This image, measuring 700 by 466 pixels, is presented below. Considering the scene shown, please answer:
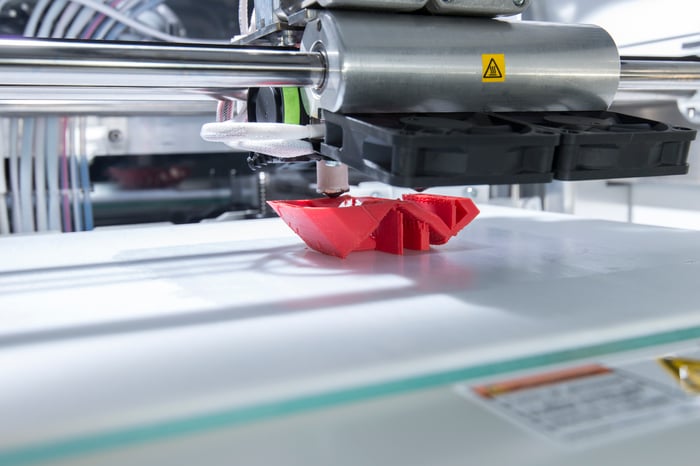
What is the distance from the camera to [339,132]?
65cm

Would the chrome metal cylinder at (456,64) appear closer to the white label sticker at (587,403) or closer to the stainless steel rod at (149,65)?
the stainless steel rod at (149,65)

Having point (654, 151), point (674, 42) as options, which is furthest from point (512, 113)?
point (674, 42)

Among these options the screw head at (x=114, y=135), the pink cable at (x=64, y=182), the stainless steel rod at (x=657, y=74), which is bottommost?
the pink cable at (x=64, y=182)

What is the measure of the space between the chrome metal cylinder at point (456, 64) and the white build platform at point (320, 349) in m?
0.16

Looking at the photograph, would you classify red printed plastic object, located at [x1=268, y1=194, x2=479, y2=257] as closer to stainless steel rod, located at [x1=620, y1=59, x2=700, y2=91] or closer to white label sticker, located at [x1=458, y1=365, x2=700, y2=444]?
stainless steel rod, located at [x1=620, y1=59, x2=700, y2=91]

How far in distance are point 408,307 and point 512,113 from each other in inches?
10.6

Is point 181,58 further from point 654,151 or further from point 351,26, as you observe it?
point 654,151

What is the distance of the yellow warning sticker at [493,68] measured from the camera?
2.23 feet

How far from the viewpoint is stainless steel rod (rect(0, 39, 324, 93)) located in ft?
1.82

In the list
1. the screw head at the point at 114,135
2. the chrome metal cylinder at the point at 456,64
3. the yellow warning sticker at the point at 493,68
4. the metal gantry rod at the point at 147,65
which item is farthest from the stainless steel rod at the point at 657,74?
the screw head at the point at 114,135

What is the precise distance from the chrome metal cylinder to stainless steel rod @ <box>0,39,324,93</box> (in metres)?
0.04

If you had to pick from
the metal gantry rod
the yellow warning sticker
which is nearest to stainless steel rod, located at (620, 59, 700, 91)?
the yellow warning sticker

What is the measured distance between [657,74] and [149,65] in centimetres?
56

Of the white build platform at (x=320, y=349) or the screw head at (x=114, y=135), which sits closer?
the white build platform at (x=320, y=349)
